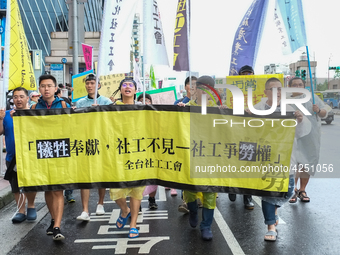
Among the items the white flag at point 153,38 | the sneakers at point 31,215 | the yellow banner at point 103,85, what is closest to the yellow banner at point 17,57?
the sneakers at point 31,215

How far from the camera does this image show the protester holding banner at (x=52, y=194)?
4.50 m

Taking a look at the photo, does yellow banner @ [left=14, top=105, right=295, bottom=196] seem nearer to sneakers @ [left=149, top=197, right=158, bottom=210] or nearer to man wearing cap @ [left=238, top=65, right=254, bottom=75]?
sneakers @ [left=149, top=197, right=158, bottom=210]

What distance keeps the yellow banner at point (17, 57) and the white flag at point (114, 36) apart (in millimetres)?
1674

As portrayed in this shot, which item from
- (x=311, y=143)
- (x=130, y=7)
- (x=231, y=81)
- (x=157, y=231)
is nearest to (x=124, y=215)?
(x=157, y=231)

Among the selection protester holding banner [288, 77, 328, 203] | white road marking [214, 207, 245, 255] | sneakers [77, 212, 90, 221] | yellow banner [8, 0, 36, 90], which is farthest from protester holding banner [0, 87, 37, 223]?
protester holding banner [288, 77, 328, 203]

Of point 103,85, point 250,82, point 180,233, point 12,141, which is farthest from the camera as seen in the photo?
point 103,85

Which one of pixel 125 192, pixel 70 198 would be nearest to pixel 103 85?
pixel 70 198

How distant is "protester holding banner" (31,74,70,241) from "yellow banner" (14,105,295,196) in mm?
207

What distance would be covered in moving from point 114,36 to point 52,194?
2147 millimetres

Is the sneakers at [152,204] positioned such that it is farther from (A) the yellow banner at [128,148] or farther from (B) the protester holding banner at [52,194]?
(B) the protester holding banner at [52,194]

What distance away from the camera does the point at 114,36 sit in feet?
16.1

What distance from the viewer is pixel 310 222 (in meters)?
4.95

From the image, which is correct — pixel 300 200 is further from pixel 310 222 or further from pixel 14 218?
pixel 14 218

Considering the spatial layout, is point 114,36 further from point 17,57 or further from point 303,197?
point 303,197
